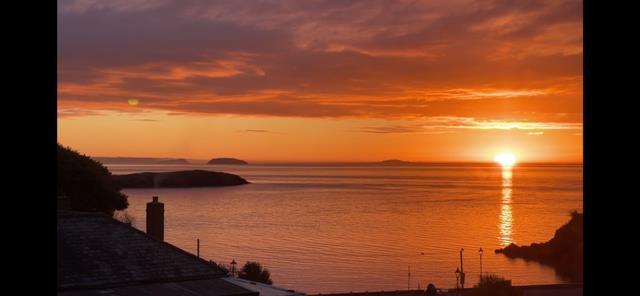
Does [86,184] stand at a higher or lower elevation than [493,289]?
higher

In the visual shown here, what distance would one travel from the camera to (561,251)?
84.4m

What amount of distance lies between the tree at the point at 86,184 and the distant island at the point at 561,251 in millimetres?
54399

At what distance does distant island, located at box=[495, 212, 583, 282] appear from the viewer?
81.7 meters

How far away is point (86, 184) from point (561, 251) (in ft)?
198

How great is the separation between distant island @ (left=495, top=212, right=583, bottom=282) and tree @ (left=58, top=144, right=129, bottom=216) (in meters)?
54.4

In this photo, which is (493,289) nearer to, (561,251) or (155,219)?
(155,219)

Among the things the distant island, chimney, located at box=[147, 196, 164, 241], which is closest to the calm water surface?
the distant island

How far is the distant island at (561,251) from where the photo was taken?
268 feet

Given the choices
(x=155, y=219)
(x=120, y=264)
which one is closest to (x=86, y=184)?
(x=155, y=219)

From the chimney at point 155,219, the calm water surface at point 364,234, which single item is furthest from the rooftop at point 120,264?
the calm water surface at point 364,234

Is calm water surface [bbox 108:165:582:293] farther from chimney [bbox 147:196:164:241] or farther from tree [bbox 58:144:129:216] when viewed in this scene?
chimney [bbox 147:196:164:241]
